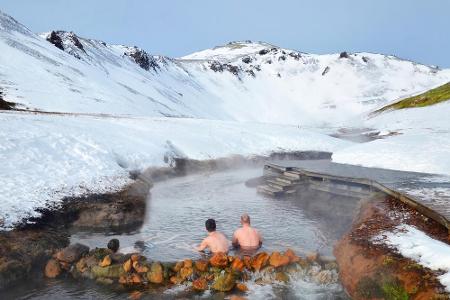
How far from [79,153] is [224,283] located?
15.8m

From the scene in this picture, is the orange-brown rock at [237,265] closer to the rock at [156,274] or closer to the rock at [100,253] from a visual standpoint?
the rock at [156,274]

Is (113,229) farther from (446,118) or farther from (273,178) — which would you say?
(446,118)

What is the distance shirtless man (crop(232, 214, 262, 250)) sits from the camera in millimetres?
17172

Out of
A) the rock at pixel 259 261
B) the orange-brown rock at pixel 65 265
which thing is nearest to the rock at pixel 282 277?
the rock at pixel 259 261

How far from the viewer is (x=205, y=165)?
123ft

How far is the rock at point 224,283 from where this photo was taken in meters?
13.8

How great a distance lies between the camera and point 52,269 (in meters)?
15.3

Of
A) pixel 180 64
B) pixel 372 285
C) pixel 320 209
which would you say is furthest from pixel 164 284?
pixel 180 64

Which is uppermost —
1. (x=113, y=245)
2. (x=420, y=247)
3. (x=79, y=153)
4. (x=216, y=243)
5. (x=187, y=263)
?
(x=79, y=153)

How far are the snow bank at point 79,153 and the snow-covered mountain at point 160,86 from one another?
24.1 metres

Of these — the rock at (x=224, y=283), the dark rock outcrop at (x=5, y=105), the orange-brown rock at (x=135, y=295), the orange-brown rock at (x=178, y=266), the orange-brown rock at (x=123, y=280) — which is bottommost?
the orange-brown rock at (x=135, y=295)

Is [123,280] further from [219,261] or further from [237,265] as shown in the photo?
[237,265]

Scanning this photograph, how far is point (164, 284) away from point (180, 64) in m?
162

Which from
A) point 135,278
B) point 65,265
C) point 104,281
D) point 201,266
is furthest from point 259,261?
point 65,265
